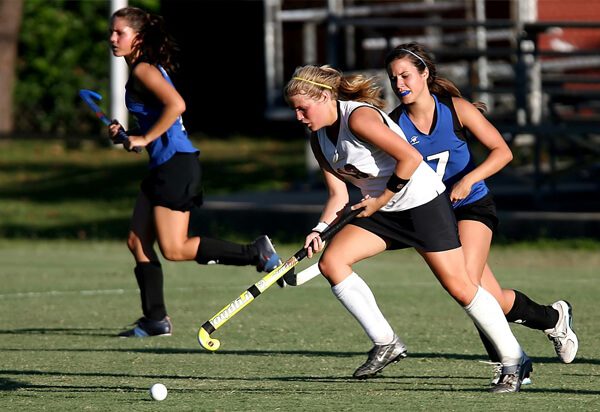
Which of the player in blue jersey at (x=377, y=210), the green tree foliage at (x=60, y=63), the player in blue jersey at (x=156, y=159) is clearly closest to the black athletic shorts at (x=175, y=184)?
the player in blue jersey at (x=156, y=159)

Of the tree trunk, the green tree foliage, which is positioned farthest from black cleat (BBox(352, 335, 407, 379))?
the green tree foliage

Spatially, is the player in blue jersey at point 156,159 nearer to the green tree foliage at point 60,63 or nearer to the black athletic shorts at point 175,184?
the black athletic shorts at point 175,184

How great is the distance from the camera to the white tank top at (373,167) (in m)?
6.59

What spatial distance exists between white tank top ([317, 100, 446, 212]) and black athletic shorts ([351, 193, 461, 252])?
4 centimetres

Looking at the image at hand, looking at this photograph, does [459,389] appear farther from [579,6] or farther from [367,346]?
[579,6]

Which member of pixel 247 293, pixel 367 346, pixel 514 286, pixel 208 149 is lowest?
pixel 208 149

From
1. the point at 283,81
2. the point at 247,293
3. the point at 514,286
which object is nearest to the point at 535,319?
the point at 247,293

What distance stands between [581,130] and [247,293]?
9.38 metres

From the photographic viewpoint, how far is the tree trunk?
23609 mm

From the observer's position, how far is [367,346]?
8.18 metres

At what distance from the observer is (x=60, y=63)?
2602 centimetres

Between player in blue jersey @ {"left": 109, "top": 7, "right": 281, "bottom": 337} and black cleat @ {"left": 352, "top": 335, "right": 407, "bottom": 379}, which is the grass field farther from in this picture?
player in blue jersey @ {"left": 109, "top": 7, "right": 281, "bottom": 337}

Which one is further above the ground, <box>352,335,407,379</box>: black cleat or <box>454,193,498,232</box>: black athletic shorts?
<box>454,193,498,232</box>: black athletic shorts

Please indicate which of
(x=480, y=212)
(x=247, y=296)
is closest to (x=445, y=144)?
(x=480, y=212)
